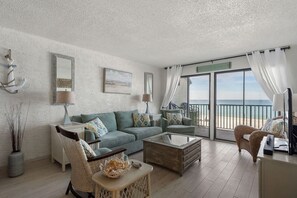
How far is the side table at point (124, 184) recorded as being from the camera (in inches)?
49.3

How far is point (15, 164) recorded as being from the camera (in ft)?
7.55

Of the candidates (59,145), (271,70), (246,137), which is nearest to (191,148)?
(246,137)

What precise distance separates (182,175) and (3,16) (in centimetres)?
358

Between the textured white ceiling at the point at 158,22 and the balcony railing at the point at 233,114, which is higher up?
the textured white ceiling at the point at 158,22

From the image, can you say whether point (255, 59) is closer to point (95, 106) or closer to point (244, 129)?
point (244, 129)

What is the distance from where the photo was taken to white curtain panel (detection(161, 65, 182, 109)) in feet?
17.2

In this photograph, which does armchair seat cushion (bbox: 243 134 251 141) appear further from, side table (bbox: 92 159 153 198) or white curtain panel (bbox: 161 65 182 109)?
white curtain panel (bbox: 161 65 182 109)

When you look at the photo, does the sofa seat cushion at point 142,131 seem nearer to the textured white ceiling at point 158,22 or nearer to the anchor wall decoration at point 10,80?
the textured white ceiling at point 158,22

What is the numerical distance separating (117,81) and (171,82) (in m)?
2.09

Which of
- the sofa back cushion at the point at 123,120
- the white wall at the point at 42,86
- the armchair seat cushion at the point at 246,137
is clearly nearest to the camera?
the white wall at the point at 42,86

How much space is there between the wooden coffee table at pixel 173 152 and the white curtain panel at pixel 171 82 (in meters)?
2.67

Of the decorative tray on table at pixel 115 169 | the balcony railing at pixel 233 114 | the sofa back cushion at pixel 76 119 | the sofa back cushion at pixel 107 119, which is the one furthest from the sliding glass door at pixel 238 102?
the decorative tray on table at pixel 115 169

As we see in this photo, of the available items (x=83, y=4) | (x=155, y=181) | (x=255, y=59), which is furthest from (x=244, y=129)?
(x=83, y=4)

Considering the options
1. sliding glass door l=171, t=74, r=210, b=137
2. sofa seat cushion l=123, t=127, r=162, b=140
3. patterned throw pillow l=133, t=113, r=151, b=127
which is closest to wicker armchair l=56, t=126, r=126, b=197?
sofa seat cushion l=123, t=127, r=162, b=140
